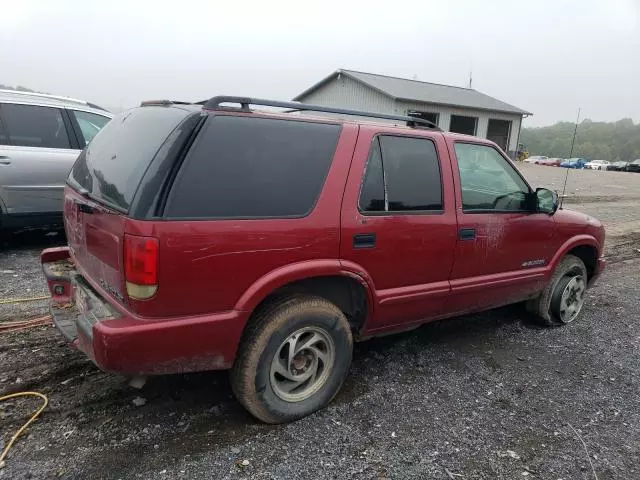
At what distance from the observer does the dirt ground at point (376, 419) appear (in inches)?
102

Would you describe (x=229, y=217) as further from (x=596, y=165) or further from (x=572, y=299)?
(x=596, y=165)

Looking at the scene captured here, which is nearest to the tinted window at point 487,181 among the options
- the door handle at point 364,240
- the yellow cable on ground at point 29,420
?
the door handle at point 364,240

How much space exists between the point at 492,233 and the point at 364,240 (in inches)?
49.4

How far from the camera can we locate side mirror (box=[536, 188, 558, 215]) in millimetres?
4039

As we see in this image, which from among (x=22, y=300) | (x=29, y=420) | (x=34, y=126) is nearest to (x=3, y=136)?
(x=34, y=126)

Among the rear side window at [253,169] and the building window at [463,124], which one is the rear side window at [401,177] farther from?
the building window at [463,124]

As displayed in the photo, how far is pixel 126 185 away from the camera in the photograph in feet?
8.46

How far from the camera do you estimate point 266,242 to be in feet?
8.63

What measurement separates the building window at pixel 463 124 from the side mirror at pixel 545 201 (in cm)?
2457

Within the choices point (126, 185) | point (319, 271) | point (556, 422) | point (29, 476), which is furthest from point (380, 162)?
point (29, 476)

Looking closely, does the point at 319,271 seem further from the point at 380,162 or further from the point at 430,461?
the point at 430,461

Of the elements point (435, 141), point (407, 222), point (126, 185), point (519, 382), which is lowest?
point (519, 382)

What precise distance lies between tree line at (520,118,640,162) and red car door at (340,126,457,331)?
2692 inches

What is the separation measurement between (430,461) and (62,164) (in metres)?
5.36
